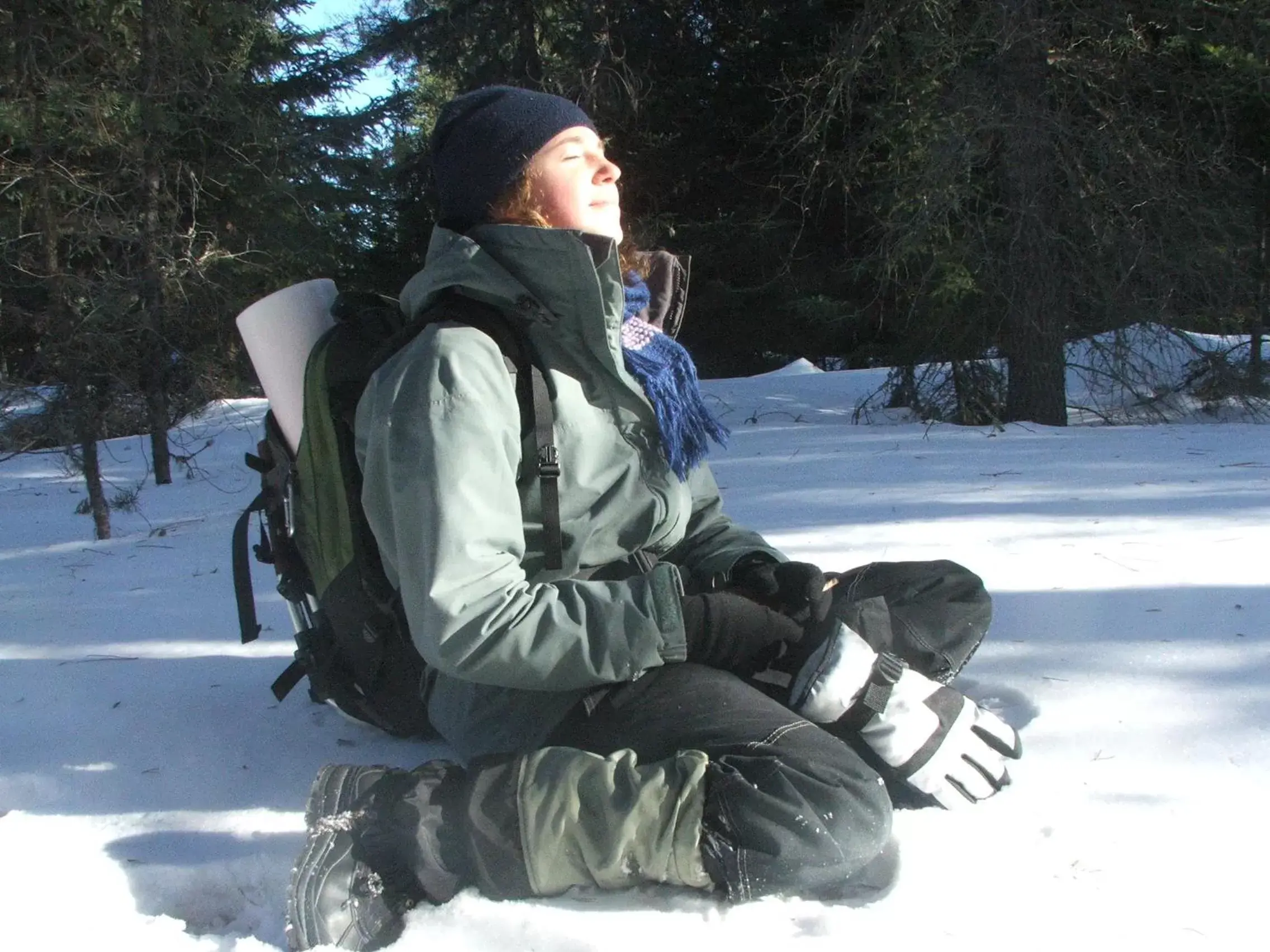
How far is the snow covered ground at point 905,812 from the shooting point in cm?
160

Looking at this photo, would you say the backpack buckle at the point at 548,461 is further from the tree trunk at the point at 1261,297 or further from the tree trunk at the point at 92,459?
the tree trunk at the point at 1261,297

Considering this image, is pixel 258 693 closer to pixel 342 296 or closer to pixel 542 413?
pixel 342 296

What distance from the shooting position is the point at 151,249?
6633 millimetres

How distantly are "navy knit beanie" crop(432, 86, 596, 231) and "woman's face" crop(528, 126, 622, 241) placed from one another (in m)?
0.03

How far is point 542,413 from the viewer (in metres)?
1.86

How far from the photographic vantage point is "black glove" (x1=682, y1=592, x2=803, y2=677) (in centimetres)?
186

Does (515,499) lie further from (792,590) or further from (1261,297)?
(1261,297)

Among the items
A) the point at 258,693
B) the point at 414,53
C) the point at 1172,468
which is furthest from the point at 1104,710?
the point at 414,53

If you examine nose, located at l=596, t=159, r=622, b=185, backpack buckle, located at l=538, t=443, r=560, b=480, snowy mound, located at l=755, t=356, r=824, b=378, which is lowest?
snowy mound, located at l=755, t=356, r=824, b=378

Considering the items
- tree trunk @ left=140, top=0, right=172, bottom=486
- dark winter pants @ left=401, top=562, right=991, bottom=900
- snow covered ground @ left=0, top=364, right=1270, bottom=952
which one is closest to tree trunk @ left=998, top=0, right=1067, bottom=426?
snow covered ground @ left=0, top=364, right=1270, bottom=952

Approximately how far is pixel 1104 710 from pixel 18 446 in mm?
7261

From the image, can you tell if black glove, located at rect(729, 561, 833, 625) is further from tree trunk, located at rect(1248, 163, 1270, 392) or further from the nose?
tree trunk, located at rect(1248, 163, 1270, 392)

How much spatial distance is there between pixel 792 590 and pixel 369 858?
839mm

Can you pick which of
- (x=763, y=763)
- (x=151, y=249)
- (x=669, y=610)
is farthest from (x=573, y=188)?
(x=151, y=249)
